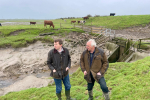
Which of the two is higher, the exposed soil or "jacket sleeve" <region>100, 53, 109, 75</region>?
the exposed soil

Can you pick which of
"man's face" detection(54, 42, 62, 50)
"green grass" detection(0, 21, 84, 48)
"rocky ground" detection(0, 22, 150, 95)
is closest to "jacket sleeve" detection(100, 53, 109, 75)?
"man's face" detection(54, 42, 62, 50)

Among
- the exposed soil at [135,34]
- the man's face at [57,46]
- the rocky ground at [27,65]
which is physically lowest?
the rocky ground at [27,65]

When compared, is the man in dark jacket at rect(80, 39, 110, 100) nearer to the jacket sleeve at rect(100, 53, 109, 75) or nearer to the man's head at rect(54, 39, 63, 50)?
the jacket sleeve at rect(100, 53, 109, 75)

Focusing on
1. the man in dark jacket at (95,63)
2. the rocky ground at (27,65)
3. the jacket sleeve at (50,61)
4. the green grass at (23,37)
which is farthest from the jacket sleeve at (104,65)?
the green grass at (23,37)

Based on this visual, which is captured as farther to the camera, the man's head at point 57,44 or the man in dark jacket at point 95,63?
the man's head at point 57,44

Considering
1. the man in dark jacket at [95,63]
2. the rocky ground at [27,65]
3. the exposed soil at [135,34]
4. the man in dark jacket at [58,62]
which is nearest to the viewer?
the man in dark jacket at [95,63]

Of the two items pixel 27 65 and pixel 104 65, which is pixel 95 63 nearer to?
pixel 104 65

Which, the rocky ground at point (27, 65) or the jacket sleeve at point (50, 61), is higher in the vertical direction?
the jacket sleeve at point (50, 61)

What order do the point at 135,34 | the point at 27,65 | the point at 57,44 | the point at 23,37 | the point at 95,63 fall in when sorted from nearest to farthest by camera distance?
the point at 95,63, the point at 57,44, the point at 27,65, the point at 23,37, the point at 135,34

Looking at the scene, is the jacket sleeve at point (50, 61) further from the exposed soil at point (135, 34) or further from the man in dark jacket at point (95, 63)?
the exposed soil at point (135, 34)

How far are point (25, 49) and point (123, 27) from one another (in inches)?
810

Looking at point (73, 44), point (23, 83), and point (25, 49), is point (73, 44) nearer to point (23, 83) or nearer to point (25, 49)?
point (25, 49)

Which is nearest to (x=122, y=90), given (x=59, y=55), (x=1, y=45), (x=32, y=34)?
(x=59, y=55)

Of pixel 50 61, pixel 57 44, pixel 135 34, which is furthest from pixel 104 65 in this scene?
pixel 135 34
